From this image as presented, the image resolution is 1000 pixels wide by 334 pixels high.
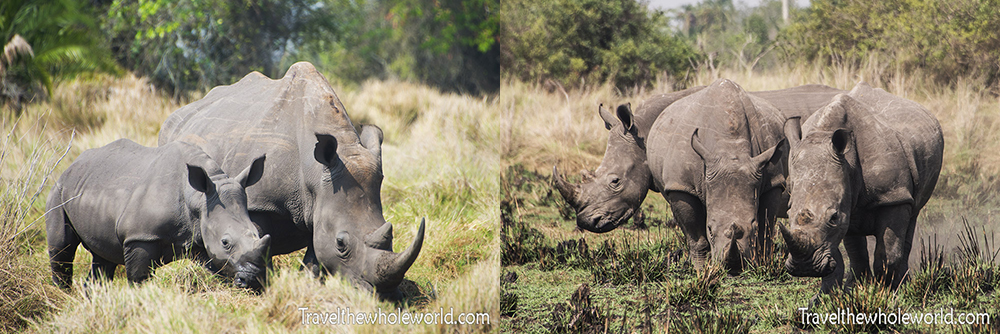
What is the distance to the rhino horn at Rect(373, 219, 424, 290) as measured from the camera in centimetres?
399

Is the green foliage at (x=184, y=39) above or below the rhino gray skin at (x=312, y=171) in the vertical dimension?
below

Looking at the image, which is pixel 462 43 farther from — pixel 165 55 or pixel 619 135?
pixel 619 135

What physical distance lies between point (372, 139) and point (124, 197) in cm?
139

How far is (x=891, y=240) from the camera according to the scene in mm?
4441

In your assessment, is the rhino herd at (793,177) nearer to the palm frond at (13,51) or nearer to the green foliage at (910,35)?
the green foliage at (910,35)

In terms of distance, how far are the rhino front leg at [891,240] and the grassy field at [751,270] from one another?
0.12 metres

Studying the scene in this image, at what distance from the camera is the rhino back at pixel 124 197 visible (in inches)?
168

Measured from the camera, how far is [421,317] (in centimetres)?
394

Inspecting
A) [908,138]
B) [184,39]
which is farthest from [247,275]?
[184,39]

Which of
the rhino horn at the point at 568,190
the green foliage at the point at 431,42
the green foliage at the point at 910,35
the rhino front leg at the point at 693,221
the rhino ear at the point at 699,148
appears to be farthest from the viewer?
the green foliage at the point at 431,42

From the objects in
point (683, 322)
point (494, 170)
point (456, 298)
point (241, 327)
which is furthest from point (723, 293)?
point (494, 170)

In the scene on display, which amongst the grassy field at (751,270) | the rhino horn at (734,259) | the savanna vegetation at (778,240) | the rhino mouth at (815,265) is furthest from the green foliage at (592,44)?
the rhino mouth at (815,265)

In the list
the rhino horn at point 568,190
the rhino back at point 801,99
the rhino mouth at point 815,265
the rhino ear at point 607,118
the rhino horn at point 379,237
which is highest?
the rhino back at point 801,99

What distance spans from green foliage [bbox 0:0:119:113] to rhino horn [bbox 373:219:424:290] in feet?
33.2
